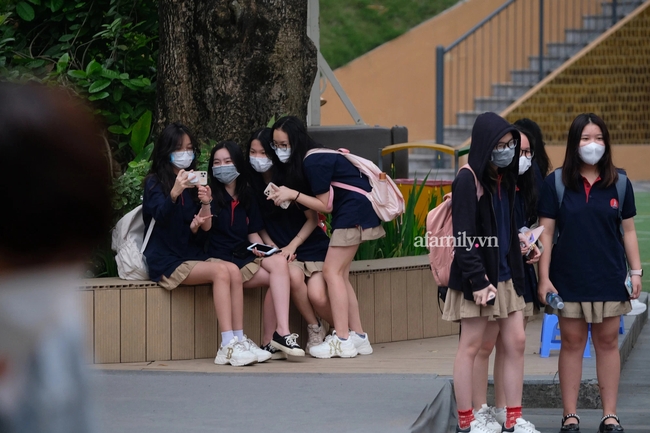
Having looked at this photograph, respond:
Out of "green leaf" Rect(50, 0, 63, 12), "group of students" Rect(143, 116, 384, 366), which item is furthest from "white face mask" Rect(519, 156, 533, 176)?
"green leaf" Rect(50, 0, 63, 12)

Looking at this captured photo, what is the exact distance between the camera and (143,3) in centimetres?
949

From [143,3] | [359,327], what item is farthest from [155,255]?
[143,3]

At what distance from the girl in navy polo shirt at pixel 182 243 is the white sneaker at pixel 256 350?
3cm

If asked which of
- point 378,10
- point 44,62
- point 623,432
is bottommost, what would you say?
point 623,432

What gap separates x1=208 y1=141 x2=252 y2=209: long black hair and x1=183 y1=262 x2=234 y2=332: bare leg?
1.42 feet

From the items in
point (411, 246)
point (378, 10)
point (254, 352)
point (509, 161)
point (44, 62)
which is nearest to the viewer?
point (509, 161)

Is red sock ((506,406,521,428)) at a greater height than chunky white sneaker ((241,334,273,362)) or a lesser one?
lesser

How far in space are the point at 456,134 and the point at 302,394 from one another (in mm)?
13983

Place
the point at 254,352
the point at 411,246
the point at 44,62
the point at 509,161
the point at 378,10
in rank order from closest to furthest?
the point at 509,161 < the point at 254,352 < the point at 411,246 < the point at 44,62 < the point at 378,10

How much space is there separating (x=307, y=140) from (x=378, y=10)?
16.9 m

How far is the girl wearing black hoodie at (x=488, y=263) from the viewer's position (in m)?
4.93

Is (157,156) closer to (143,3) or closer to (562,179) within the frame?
(562,179)

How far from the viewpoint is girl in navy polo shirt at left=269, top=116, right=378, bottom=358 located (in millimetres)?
6617

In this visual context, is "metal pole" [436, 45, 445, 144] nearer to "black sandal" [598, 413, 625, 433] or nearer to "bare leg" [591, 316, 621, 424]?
"bare leg" [591, 316, 621, 424]
